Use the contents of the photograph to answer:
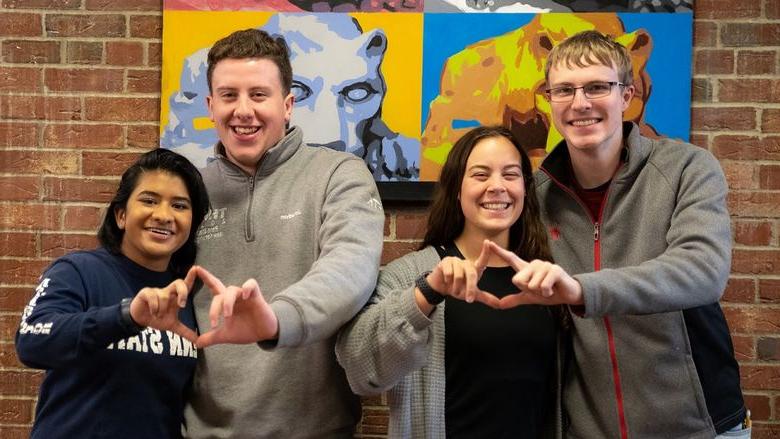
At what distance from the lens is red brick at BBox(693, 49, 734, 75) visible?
2.38 metres

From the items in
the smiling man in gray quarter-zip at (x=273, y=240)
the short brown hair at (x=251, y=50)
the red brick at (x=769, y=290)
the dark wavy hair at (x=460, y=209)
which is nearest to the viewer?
the smiling man in gray quarter-zip at (x=273, y=240)

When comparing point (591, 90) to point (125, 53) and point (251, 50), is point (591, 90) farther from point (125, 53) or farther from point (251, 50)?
point (125, 53)

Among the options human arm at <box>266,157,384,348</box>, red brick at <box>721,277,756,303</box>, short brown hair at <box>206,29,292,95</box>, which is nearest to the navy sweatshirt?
human arm at <box>266,157,384,348</box>

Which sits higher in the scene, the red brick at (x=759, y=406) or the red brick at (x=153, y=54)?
the red brick at (x=153, y=54)

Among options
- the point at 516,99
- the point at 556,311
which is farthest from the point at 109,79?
the point at 556,311

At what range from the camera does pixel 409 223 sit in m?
2.43

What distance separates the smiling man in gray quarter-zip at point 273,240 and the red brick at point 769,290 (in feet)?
4.47

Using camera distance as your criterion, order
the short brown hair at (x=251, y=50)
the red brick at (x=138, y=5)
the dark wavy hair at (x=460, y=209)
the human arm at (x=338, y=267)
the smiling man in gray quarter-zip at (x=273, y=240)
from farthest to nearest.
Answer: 1. the red brick at (x=138, y=5)
2. the dark wavy hair at (x=460, y=209)
3. the short brown hair at (x=251, y=50)
4. the smiling man in gray quarter-zip at (x=273, y=240)
5. the human arm at (x=338, y=267)

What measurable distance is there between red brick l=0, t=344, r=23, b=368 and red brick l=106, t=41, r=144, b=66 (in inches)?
39.7

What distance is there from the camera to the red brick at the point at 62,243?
249 centimetres

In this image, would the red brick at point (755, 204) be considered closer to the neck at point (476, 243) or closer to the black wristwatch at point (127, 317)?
the neck at point (476, 243)

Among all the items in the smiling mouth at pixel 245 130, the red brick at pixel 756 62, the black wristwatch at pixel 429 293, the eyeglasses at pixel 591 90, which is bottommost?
the black wristwatch at pixel 429 293

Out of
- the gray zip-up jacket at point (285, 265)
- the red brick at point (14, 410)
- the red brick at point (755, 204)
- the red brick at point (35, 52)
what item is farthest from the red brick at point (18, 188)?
the red brick at point (755, 204)

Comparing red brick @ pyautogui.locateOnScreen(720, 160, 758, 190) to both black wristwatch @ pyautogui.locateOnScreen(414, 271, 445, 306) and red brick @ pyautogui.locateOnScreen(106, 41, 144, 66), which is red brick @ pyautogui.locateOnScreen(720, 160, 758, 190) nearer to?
black wristwatch @ pyautogui.locateOnScreen(414, 271, 445, 306)
